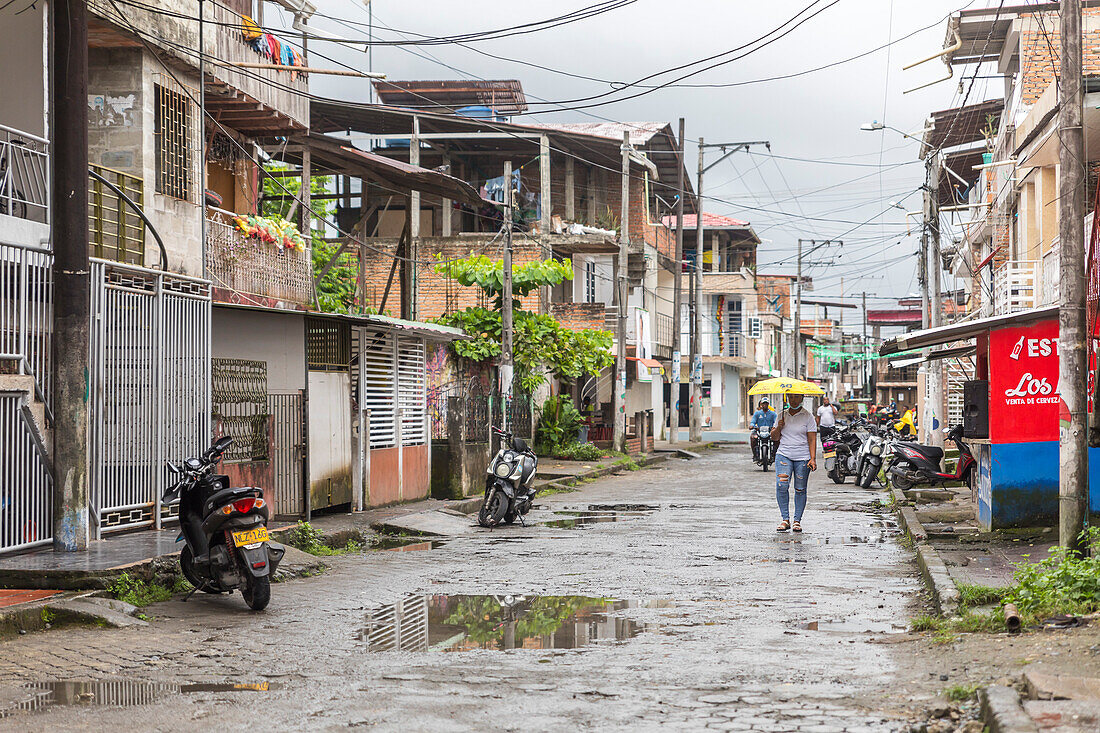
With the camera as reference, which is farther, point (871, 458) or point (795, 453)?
point (871, 458)

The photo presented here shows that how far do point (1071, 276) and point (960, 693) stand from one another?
17.5 ft

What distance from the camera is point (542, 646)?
23.4ft

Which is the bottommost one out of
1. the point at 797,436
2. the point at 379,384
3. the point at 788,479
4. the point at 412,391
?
the point at 788,479

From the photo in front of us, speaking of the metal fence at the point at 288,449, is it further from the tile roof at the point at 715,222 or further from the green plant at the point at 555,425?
the tile roof at the point at 715,222

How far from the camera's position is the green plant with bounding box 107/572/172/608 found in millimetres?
8789

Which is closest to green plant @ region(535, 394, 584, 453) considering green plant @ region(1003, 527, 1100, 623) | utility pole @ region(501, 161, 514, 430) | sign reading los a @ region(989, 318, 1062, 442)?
utility pole @ region(501, 161, 514, 430)

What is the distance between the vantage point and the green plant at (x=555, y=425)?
3030 centimetres

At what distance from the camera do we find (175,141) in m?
14.6

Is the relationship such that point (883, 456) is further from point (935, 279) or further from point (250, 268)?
point (250, 268)

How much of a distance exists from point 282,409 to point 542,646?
8103 mm

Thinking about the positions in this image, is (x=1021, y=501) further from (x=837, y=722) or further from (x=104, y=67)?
(x=104, y=67)

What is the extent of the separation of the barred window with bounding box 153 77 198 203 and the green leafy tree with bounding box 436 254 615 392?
9.87 metres

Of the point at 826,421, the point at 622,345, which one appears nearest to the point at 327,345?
the point at 826,421

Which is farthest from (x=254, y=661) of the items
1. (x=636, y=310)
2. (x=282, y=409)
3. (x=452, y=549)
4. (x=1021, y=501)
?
(x=636, y=310)
